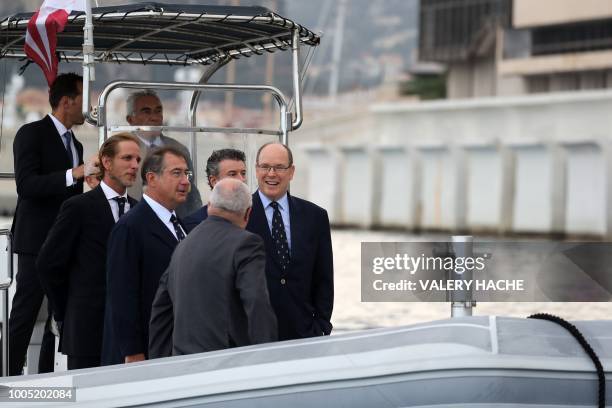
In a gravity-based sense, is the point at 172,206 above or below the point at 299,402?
above

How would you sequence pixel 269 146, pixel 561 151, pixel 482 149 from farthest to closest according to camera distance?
pixel 482 149 < pixel 561 151 < pixel 269 146

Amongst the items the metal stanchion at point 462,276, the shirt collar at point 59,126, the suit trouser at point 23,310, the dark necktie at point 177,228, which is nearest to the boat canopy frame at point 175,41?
the shirt collar at point 59,126

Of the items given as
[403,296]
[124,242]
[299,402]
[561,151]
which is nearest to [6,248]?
[124,242]

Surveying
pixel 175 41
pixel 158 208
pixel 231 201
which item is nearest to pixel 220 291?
pixel 231 201

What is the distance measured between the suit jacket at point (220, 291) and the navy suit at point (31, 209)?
2.25m

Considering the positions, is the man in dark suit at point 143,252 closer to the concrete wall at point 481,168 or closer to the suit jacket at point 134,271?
the suit jacket at point 134,271

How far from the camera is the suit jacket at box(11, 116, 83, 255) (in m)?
8.09

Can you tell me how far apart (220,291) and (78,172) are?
223 cm

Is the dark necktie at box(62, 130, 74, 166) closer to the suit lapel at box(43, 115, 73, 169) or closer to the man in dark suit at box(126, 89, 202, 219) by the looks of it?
the suit lapel at box(43, 115, 73, 169)

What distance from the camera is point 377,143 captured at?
65.4 meters

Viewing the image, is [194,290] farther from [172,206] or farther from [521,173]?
[521,173]

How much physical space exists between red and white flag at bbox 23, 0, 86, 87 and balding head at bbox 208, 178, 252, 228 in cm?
227

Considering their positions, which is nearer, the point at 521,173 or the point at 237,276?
the point at 237,276

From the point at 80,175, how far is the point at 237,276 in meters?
2.21
